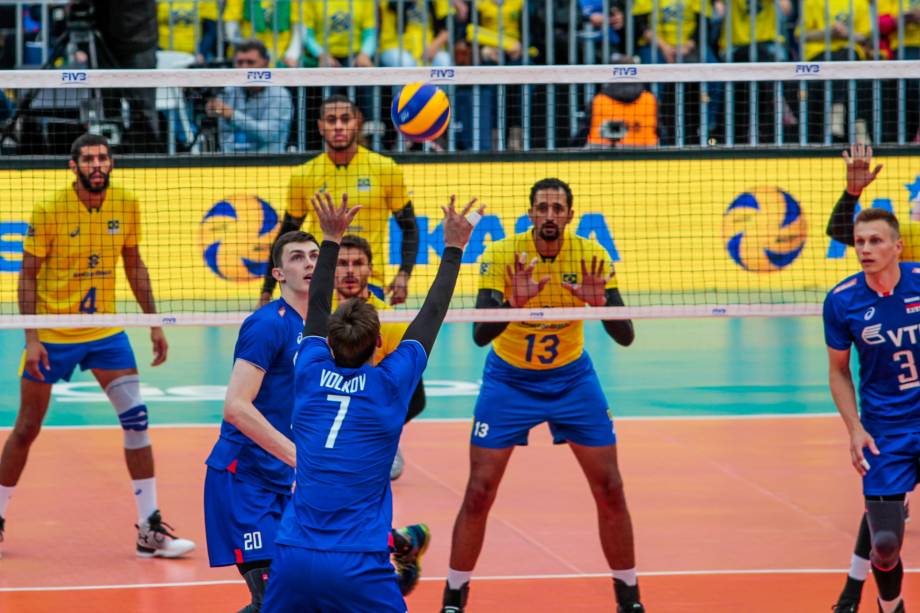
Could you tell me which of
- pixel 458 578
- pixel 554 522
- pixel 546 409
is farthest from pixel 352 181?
pixel 458 578

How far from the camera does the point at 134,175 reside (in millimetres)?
14984

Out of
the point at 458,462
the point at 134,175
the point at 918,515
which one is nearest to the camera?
the point at 918,515

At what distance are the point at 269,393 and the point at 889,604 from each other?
10.5 feet

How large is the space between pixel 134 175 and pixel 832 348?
30.3ft

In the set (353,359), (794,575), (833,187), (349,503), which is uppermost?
(833,187)

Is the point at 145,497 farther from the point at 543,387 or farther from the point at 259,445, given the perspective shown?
the point at 259,445

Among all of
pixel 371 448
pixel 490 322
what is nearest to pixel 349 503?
pixel 371 448

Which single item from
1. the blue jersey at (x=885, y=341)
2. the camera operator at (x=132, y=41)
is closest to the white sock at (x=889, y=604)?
the blue jersey at (x=885, y=341)

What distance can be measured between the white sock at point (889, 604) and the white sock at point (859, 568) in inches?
17.7

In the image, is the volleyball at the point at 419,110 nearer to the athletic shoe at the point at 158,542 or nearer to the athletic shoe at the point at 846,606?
the athletic shoe at the point at 158,542

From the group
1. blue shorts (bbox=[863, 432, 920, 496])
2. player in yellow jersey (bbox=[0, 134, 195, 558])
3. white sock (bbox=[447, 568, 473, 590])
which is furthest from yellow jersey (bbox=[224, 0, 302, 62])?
blue shorts (bbox=[863, 432, 920, 496])

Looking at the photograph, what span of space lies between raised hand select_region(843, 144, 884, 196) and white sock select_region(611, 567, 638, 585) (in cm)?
231

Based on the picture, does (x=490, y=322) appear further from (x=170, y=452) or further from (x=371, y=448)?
(x=170, y=452)

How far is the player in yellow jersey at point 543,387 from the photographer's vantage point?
763cm
